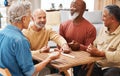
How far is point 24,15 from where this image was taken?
1679 millimetres

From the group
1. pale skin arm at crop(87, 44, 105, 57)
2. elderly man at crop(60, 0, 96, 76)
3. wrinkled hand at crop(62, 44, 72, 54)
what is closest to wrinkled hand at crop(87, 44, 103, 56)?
pale skin arm at crop(87, 44, 105, 57)

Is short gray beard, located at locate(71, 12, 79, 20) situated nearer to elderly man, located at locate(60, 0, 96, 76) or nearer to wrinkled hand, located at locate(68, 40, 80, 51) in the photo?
elderly man, located at locate(60, 0, 96, 76)

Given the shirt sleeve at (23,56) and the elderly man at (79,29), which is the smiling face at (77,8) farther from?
the shirt sleeve at (23,56)

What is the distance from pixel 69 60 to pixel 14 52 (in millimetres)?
638

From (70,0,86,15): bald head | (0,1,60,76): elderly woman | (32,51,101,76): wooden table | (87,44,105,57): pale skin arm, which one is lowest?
(32,51,101,76): wooden table

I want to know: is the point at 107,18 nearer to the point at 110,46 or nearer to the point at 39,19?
the point at 110,46

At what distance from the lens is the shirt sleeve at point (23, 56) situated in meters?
1.59

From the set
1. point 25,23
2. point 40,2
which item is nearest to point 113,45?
point 25,23

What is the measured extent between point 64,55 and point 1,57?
0.77 m

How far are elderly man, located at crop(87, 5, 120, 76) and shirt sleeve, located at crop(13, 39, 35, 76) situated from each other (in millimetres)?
795

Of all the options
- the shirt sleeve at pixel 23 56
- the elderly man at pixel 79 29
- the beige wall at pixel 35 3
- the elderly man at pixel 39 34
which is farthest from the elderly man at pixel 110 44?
the beige wall at pixel 35 3

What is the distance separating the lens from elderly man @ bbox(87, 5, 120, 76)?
224cm

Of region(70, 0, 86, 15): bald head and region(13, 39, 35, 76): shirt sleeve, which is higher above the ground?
region(70, 0, 86, 15): bald head

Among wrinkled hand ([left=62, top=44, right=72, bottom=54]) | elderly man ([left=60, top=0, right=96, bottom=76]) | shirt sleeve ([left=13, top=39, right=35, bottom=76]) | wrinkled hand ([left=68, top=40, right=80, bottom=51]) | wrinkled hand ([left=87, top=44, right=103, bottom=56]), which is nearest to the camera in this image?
shirt sleeve ([left=13, top=39, right=35, bottom=76])
